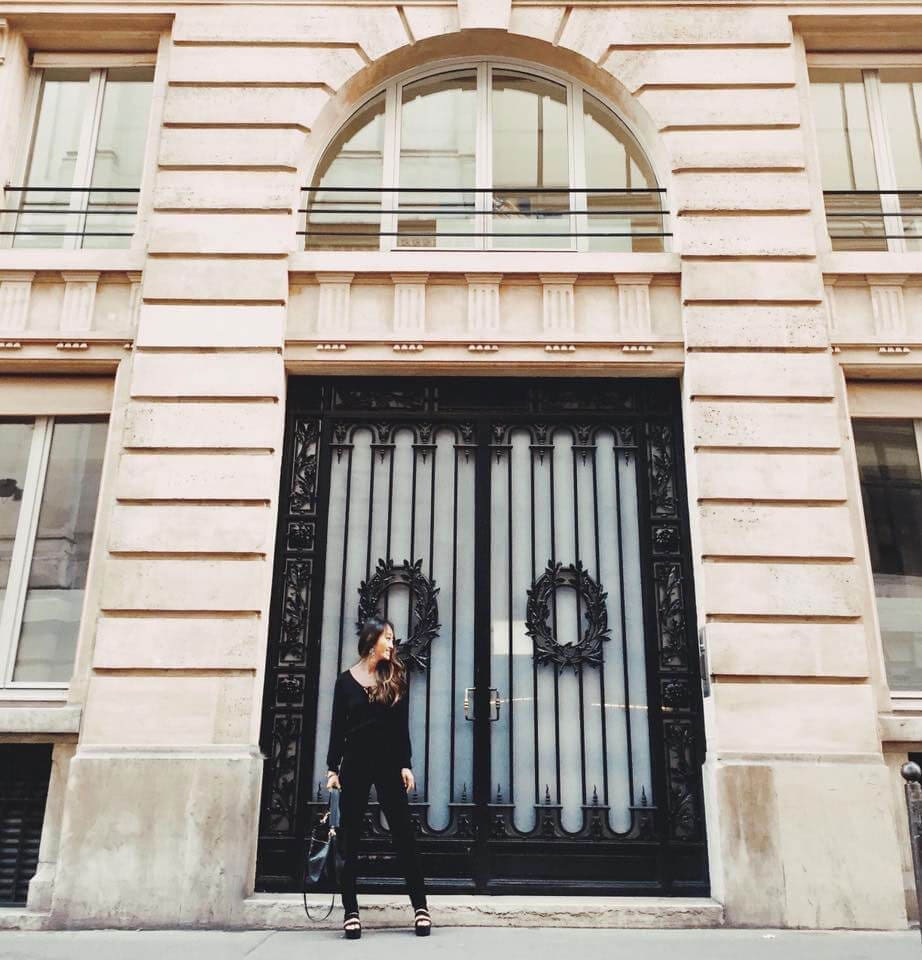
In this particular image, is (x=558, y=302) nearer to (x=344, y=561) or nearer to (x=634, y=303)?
(x=634, y=303)

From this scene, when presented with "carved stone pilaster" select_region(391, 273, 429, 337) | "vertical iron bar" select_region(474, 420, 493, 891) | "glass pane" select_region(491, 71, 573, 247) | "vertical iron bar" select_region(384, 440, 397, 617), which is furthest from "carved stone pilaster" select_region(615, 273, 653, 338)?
"vertical iron bar" select_region(384, 440, 397, 617)

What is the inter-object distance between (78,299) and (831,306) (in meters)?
6.95

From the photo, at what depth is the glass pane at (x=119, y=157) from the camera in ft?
27.7

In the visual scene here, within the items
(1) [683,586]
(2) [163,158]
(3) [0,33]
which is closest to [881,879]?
(1) [683,586]

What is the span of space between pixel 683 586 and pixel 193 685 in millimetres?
4195

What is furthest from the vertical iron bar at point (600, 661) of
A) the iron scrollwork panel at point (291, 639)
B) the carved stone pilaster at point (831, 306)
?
the iron scrollwork panel at point (291, 639)

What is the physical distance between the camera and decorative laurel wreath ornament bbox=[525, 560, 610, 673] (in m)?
7.32

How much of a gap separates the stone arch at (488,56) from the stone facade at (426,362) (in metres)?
0.03

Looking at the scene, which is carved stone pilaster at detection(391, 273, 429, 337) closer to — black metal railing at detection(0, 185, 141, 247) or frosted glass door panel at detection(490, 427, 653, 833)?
frosted glass door panel at detection(490, 427, 653, 833)

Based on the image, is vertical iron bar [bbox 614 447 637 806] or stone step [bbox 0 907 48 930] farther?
vertical iron bar [bbox 614 447 637 806]

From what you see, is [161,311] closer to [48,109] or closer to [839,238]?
[48,109]

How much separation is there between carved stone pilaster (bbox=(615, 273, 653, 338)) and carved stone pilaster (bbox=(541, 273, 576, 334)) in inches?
17.3

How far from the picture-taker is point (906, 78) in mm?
8844

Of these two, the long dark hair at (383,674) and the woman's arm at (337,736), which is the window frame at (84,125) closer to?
the long dark hair at (383,674)
